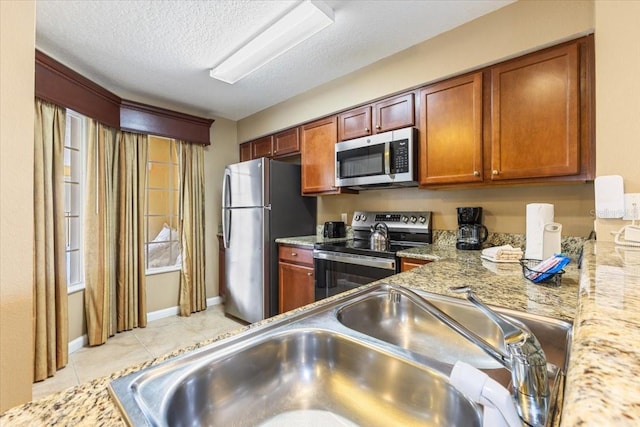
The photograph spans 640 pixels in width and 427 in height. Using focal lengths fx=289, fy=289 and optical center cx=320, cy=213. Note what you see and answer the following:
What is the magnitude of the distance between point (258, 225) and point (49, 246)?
1.63 metres

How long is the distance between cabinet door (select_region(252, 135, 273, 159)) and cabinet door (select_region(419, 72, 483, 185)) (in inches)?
76.0

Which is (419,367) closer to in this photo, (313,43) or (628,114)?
(628,114)

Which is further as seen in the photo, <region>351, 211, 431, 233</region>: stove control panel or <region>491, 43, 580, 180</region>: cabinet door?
<region>351, 211, 431, 233</region>: stove control panel

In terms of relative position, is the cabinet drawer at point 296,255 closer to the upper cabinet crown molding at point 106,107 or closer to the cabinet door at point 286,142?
the cabinet door at point 286,142

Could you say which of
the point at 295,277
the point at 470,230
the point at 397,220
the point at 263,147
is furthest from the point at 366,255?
the point at 263,147

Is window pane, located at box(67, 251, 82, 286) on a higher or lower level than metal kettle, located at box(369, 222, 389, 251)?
lower

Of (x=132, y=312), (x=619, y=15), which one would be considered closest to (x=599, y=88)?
(x=619, y=15)

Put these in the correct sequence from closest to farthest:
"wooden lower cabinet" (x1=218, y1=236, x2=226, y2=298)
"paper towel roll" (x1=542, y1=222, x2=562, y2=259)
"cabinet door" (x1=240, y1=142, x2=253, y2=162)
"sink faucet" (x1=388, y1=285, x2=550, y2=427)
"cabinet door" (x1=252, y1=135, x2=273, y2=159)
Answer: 1. "sink faucet" (x1=388, y1=285, x2=550, y2=427)
2. "paper towel roll" (x1=542, y1=222, x2=562, y2=259)
3. "cabinet door" (x1=252, y1=135, x2=273, y2=159)
4. "wooden lower cabinet" (x1=218, y1=236, x2=226, y2=298)
5. "cabinet door" (x1=240, y1=142, x2=253, y2=162)

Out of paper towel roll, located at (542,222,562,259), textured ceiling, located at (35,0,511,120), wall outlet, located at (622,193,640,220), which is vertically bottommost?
paper towel roll, located at (542,222,562,259)

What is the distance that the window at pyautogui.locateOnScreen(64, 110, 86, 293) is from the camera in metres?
2.62

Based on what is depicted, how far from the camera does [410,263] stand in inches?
80.1

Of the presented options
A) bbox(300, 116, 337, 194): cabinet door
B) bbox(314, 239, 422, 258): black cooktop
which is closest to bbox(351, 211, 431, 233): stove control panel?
bbox(314, 239, 422, 258): black cooktop

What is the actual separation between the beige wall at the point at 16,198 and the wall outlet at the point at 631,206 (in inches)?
93.6

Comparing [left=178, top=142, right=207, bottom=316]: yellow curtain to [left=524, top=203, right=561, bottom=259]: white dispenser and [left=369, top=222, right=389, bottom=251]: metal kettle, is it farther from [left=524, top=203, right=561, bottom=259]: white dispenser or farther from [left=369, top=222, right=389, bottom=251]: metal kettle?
[left=524, top=203, right=561, bottom=259]: white dispenser
